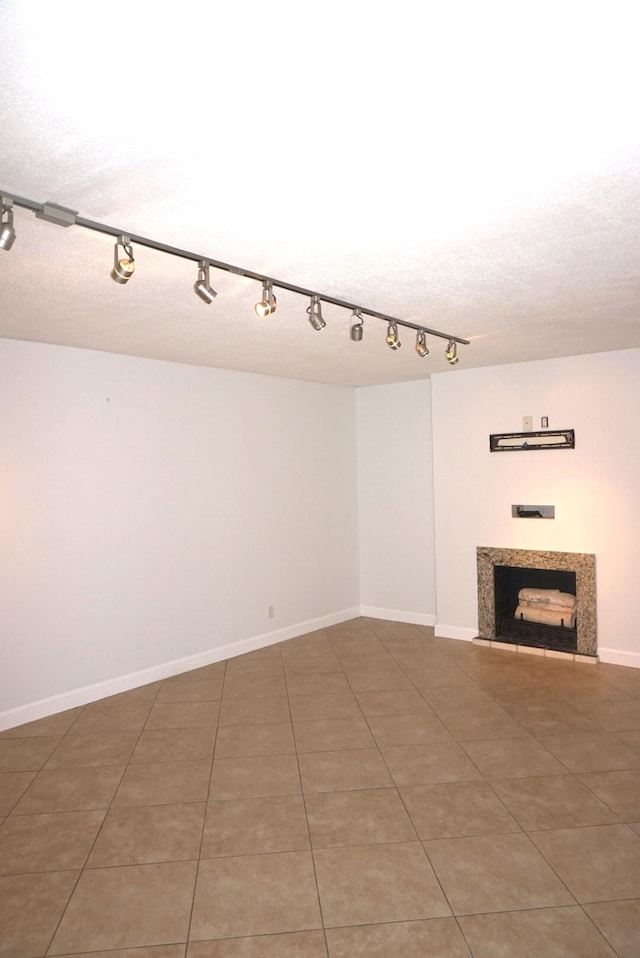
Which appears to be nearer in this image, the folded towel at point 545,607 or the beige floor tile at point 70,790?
the beige floor tile at point 70,790

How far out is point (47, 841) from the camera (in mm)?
3121

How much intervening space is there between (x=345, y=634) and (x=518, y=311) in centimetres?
390

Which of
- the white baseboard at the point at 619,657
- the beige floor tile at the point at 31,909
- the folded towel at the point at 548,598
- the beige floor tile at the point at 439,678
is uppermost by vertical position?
the folded towel at the point at 548,598

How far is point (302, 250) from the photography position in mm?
2832

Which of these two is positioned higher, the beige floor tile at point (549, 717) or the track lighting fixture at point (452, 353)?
the track lighting fixture at point (452, 353)

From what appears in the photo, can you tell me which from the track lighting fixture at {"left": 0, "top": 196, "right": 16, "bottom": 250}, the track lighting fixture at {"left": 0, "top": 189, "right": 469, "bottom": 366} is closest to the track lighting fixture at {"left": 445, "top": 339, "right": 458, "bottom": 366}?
the track lighting fixture at {"left": 0, "top": 189, "right": 469, "bottom": 366}

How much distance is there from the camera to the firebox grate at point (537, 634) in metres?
5.95

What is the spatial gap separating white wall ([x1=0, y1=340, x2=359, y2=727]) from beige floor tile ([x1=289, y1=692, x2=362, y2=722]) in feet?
4.18

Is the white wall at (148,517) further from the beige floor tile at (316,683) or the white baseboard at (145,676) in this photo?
the beige floor tile at (316,683)

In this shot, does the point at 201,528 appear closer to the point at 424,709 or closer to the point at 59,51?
the point at 424,709

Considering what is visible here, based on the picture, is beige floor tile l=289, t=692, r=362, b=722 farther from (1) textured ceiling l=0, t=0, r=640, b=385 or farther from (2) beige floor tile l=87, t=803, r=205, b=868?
(1) textured ceiling l=0, t=0, r=640, b=385

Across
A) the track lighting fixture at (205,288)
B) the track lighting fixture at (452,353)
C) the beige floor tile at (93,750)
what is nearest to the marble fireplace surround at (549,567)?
the track lighting fixture at (452,353)

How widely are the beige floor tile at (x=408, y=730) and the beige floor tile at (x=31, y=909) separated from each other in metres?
1.97

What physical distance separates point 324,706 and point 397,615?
2.65 meters
